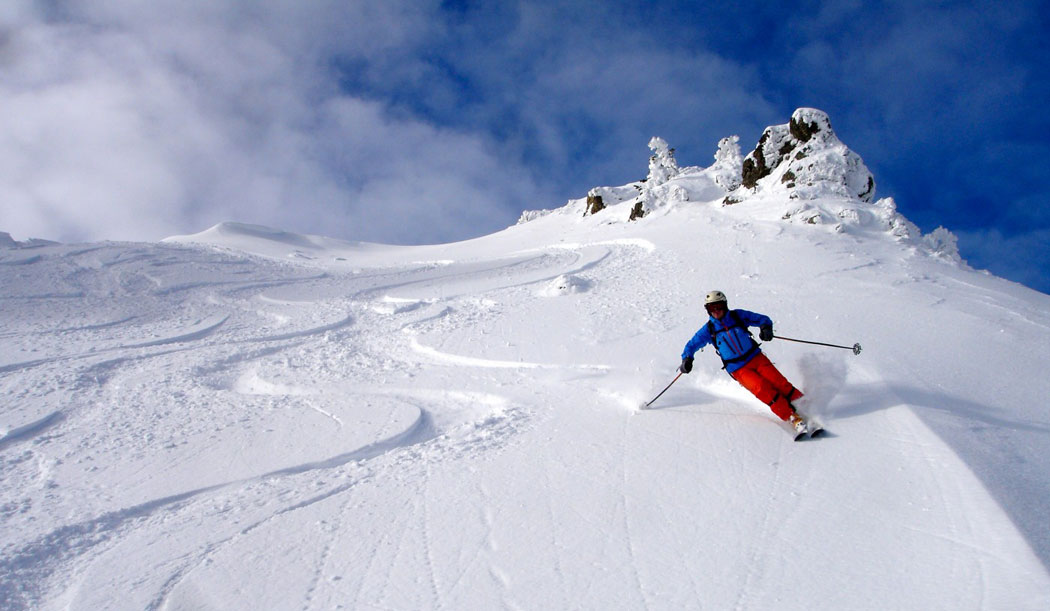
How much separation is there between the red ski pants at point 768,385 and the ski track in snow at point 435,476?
32cm

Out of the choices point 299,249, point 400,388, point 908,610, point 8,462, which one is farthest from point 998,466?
point 299,249

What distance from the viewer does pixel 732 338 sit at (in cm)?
546

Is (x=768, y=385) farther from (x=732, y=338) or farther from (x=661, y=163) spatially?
(x=661, y=163)

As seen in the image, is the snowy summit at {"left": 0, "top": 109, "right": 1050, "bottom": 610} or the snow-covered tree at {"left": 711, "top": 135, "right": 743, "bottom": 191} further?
the snow-covered tree at {"left": 711, "top": 135, "right": 743, "bottom": 191}

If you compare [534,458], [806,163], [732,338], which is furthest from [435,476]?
[806,163]

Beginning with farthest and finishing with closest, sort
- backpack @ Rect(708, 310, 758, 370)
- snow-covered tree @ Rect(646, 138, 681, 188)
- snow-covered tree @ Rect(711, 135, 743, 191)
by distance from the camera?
snow-covered tree @ Rect(646, 138, 681, 188), snow-covered tree @ Rect(711, 135, 743, 191), backpack @ Rect(708, 310, 758, 370)

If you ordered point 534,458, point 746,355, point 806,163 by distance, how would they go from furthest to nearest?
point 806,163 → point 746,355 → point 534,458

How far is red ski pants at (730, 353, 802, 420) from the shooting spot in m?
5.09

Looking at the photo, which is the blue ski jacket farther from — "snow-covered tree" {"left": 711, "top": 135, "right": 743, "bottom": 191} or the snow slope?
"snow-covered tree" {"left": 711, "top": 135, "right": 743, "bottom": 191}

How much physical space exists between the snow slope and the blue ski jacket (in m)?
0.58

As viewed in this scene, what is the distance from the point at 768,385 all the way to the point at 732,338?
55cm

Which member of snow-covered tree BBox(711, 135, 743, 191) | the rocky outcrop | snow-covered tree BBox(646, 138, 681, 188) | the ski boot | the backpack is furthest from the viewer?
snow-covered tree BBox(646, 138, 681, 188)

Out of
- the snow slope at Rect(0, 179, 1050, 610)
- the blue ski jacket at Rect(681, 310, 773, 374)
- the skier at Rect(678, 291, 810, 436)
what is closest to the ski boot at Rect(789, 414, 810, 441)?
the skier at Rect(678, 291, 810, 436)

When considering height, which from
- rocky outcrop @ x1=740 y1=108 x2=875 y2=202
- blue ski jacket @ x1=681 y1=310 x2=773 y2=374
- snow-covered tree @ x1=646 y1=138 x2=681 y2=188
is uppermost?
snow-covered tree @ x1=646 y1=138 x2=681 y2=188
